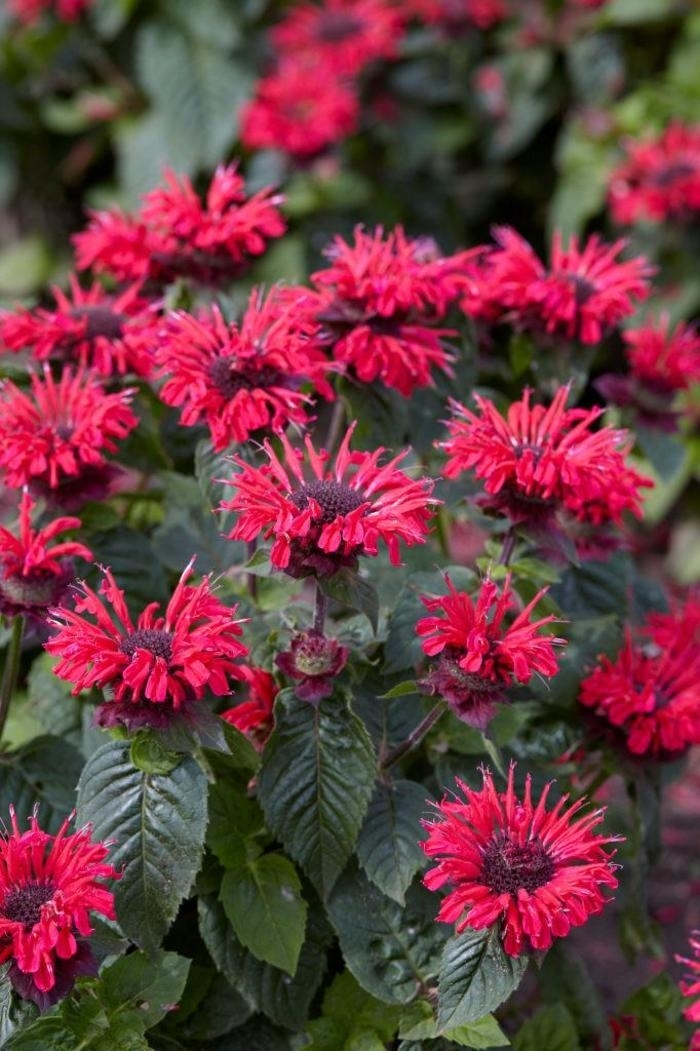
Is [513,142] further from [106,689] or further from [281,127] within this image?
[106,689]

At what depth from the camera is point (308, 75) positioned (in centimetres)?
337

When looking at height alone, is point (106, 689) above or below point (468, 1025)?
above

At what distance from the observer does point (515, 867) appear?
3.91ft

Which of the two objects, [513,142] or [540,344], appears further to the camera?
[513,142]

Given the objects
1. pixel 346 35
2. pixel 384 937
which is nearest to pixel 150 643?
pixel 384 937

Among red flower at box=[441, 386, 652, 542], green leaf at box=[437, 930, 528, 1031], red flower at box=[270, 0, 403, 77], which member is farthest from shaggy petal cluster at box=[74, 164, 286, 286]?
red flower at box=[270, 0, 403, 77]

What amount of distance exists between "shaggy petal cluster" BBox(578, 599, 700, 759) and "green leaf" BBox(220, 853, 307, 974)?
0.40 meters

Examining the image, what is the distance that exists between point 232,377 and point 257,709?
348mm

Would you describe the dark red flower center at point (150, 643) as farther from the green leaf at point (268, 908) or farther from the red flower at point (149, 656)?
the green leaf at point (268, 908)

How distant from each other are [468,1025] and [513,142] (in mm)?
2915

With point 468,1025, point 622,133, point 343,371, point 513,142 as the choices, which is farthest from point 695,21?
point 468,1025

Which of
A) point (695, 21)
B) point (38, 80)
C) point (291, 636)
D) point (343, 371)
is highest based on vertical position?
point (695, 21)

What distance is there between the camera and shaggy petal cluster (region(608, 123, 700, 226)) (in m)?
2.94

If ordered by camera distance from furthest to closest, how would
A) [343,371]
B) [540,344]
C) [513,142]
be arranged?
[513,142]
[540,344]
[343,371]
